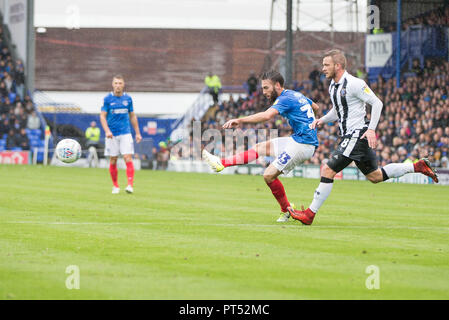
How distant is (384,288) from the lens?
258 inches

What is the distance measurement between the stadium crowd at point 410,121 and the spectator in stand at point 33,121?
475 inches

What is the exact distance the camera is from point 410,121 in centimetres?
3125

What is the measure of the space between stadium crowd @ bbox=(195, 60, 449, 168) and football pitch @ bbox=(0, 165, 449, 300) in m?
13.7

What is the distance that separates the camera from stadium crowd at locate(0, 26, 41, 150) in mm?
40906

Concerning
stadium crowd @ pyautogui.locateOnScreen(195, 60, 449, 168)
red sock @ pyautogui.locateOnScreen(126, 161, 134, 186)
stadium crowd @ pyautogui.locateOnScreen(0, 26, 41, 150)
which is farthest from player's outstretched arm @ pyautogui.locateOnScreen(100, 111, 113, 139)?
stadium crowd @ pyautogui.locateOnScreen(0, 26, 41, 150)

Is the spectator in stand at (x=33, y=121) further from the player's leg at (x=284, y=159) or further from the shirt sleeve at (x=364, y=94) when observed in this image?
the shirt sleeve at (x=364, y=94)

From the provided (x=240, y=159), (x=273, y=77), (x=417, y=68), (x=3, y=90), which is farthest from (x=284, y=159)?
(x=3, y=90)

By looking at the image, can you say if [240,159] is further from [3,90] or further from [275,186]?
[3,90]

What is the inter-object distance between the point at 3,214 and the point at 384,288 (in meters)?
7.34

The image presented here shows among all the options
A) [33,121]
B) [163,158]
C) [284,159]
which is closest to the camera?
[284,159]

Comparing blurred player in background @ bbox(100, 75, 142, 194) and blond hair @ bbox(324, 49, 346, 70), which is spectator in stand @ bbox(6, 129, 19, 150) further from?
blond hair @ bbox(324, 49, 346, 70)

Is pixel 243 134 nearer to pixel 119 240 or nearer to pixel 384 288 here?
pixel 119 240

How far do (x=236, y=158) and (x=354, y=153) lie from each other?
166 cm
